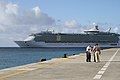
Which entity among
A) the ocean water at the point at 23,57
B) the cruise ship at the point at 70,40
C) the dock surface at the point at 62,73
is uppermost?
the cruise ship at the point at 70,40

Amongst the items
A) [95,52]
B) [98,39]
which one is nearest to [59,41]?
[98,39]

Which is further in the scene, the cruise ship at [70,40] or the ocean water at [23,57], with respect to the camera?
the cruise ship at [70,40]

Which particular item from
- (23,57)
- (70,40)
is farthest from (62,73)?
(70,40)

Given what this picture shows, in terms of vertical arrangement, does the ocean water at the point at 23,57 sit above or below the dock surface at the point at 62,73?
below

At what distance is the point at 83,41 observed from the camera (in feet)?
595

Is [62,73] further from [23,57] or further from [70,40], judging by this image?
[70,40]

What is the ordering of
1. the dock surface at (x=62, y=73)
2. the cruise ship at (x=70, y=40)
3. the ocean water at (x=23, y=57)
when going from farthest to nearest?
the cruise ship at (x=70, y=40) < the ocean water at (x=23, y=57) < the dock surface at (x=62, y=73)

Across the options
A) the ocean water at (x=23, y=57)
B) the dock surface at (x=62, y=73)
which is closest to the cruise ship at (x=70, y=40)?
the ocean water at (x=23, y=57)

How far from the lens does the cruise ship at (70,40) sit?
179250 millimetres

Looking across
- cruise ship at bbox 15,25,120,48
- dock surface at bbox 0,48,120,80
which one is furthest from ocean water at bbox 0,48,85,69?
cruise ship at bbox 15,25,120,48

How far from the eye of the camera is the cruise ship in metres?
179

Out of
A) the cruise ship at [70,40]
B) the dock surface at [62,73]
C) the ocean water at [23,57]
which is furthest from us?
the cruise ship at [70,40]

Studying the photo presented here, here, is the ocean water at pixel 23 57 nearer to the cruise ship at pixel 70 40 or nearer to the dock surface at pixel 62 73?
the dock surface at pixel 62 73

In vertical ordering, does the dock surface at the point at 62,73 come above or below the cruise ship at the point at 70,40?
below
